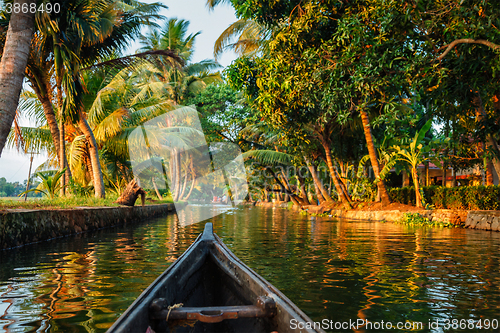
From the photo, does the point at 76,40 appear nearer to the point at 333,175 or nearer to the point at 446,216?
the point at 333,175

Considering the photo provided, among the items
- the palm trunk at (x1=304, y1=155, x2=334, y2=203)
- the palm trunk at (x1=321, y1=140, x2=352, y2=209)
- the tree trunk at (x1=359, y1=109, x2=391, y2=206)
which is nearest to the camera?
the tree trunk at (x1=359, y1=109, x2=391, y2=206)

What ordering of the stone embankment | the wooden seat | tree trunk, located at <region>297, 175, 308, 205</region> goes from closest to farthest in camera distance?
1. the wooden seat
2. the stone embankment
3. tree trunk, located at <region>297, 175, 308, 205</region>

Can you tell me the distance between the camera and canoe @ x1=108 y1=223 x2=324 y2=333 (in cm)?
200

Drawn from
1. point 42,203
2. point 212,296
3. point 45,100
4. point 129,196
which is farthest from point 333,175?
point 212,296

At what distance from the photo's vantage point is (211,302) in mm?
3371

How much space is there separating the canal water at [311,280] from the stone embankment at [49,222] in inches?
9.8

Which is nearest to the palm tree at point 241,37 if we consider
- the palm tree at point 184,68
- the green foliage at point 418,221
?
the palm tree at point 184,68

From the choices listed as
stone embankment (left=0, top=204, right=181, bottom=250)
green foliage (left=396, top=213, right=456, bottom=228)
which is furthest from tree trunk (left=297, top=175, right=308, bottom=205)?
stone embankment (left=0, top=204, right=181, bottom=250)

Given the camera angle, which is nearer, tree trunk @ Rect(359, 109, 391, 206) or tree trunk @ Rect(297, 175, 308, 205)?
tree trunk @ Rect(359, 109, 391, 206)

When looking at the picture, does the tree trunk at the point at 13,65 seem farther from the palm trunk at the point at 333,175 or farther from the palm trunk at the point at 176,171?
the palm trunk at the point at 176,171

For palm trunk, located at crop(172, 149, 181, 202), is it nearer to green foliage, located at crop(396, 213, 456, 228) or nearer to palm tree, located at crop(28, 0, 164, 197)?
palm tree, located at crop(28, 0, 164, 197)

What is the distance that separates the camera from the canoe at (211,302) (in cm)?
200

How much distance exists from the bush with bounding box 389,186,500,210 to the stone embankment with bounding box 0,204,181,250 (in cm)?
1082

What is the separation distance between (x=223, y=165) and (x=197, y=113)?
554 cm
